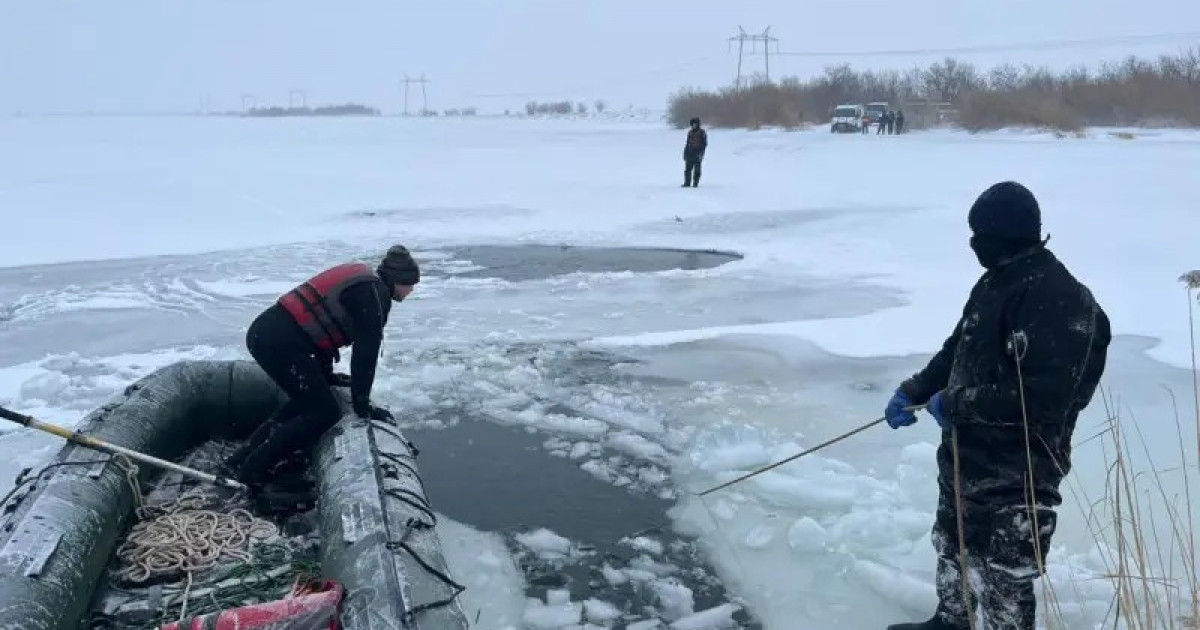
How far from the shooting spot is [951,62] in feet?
152

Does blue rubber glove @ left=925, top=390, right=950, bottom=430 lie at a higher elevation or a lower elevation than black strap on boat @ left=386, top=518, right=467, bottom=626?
higher

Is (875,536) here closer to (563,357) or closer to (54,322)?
(563,357)

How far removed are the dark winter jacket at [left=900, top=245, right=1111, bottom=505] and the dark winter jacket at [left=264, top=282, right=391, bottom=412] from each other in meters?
2.28

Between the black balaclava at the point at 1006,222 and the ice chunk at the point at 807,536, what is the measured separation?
172 cm

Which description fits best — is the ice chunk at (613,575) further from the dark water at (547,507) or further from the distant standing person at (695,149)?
the distant standing person at (695,149)

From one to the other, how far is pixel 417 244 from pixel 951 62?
134 feet

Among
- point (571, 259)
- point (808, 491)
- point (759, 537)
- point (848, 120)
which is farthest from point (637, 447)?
point (848, 120)

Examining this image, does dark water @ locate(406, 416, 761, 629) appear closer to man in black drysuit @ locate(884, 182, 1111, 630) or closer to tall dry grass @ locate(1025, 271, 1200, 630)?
man in black drysuit @ locate(884, 182, 1111, 630)

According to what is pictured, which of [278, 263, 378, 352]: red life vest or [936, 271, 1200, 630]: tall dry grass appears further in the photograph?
[278, 263, 378, 352]: red life vest

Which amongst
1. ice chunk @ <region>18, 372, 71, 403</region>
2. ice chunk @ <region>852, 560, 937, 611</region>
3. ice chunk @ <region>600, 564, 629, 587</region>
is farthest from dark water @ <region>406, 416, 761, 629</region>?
ice chunk @ <region>18, 372, 71, 403</region>

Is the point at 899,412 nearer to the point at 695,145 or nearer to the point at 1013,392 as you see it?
the point at 1013,392

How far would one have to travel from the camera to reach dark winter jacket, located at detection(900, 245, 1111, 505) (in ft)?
8.70

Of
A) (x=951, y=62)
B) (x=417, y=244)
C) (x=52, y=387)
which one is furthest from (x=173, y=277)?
(x=951, y=62)

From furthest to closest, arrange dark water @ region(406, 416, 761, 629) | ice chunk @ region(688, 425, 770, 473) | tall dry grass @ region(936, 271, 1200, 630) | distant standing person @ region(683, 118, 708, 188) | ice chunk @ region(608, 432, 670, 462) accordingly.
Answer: distant standing person @ region(683, 118, 708, 188), ice chunk @ region(608, 432, 670, 462), ice chunk @ region(688, 425, 770, 473), dark water @ region(406, 416, 761, 629), tall dry grass @ region(936, 271, 1200, 630)
